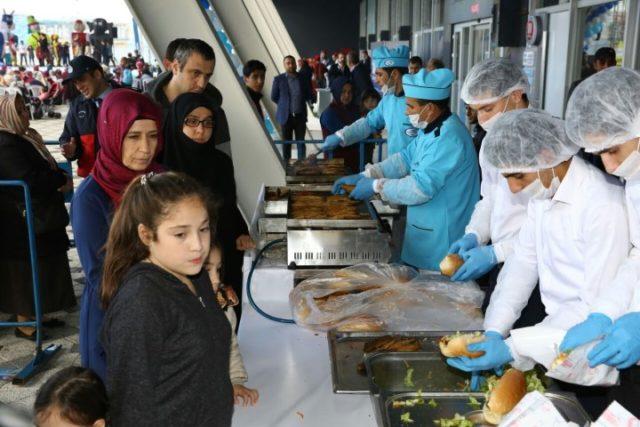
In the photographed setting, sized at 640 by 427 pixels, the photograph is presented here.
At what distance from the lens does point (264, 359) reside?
5.72 ft

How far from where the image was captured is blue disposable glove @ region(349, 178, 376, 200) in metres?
2.78

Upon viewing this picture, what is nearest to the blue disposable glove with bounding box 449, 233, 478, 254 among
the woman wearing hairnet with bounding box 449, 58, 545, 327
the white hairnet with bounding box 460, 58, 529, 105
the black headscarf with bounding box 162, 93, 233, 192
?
the woman wearing hairnet with bounding box 449, 58, 545, 327

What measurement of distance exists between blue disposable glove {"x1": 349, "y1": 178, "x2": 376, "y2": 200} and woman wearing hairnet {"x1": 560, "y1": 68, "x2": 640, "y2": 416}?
121 centimetres

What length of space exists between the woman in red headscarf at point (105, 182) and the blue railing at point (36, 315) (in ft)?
4.88

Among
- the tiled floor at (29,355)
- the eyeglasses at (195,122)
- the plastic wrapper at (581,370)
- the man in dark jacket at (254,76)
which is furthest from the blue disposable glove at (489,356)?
the man in dark jacket at (254,76)

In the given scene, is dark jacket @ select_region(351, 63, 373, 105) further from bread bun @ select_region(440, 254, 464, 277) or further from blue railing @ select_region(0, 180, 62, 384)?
bread bun @ select_region(440, 254, 464, 277)

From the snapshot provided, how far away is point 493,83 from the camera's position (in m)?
2.38

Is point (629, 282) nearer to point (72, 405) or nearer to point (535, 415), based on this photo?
point (535, 415)

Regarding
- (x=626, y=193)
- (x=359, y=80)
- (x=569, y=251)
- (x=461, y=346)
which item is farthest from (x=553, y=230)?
(x=359, y=80)

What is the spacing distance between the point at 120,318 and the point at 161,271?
5.0 inches

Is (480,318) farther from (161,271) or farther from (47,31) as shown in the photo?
(47,31)

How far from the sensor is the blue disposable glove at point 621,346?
1.40 metres

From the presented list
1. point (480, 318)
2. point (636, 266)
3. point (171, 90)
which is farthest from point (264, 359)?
point (171, 90)

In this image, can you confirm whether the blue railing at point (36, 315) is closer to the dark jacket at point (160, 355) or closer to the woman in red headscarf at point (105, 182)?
the woman in red headscarf at point (105, 182)
